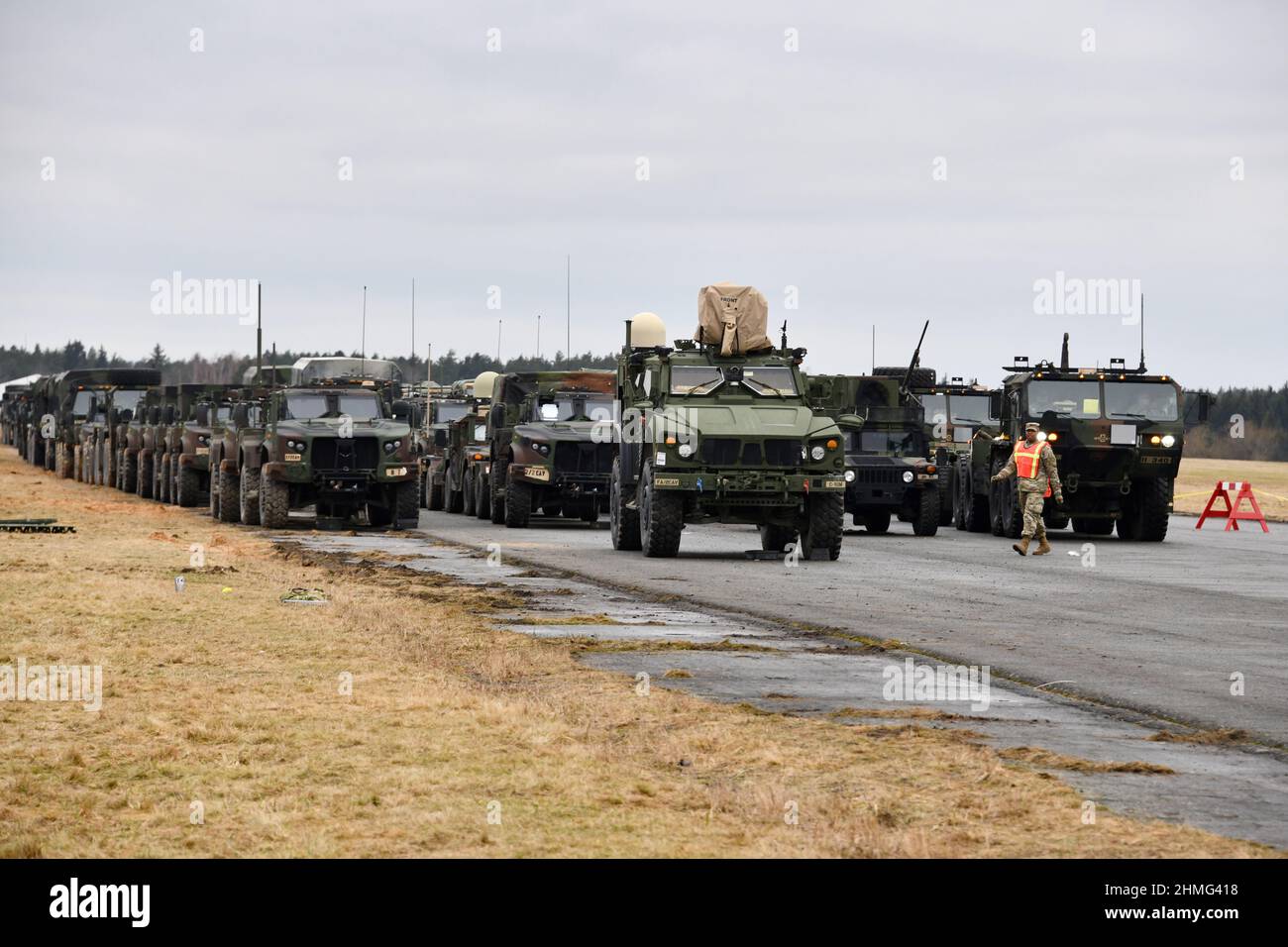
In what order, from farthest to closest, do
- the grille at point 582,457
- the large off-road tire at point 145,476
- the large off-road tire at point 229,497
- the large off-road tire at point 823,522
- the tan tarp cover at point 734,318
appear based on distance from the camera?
1. the large off-road tire at point 145,476
2. the large off-road tire at point 229,497
3. the grille at point 582,457
4. the tan tarp cover at point 734,318
5. the large off-road tire at point 823,522

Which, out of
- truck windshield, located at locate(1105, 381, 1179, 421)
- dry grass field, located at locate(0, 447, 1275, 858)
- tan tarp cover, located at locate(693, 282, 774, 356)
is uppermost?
tan tarp cover, located at locate(693, 282, 774, 356)

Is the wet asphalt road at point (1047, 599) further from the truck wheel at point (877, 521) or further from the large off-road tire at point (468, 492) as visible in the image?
the large off-road tire at point (468, 492)

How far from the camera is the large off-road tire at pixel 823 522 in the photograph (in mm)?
24719

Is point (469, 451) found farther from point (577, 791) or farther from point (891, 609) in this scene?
point (577, 791)

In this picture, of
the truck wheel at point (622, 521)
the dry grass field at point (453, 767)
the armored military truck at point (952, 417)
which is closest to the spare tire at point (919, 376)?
the armored military truck at point (952, 417)

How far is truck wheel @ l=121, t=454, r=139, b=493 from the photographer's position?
4559 cm

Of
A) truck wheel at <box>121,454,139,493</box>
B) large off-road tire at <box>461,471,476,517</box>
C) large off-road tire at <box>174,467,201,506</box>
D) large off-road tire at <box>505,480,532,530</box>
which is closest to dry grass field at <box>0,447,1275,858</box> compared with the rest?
large off-road tire at <box>505,480,532,530</box>

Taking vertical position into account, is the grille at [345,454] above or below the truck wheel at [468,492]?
above

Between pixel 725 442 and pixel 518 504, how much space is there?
893 centimetres

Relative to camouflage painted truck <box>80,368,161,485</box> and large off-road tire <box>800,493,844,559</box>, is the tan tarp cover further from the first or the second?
camouflage painted truck <box>80,368,161,485</box>

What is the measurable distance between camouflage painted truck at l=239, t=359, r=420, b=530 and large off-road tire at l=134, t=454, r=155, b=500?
36.1 ft

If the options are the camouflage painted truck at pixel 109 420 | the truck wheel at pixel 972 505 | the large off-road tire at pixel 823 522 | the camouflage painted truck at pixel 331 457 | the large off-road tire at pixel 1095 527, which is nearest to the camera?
the large off-road tire at pixel 823 522

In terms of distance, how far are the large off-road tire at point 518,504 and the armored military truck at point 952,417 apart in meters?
8.23

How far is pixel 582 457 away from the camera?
32094 millimetres
